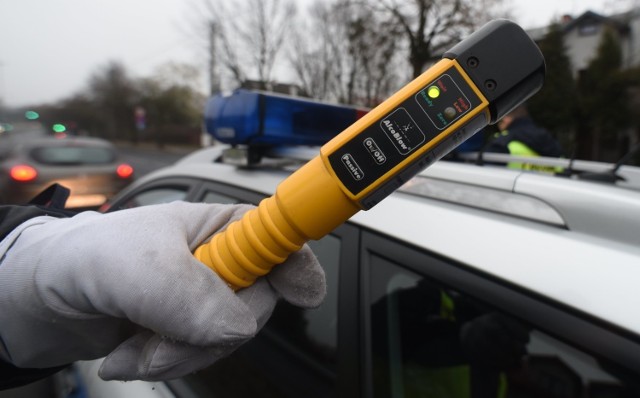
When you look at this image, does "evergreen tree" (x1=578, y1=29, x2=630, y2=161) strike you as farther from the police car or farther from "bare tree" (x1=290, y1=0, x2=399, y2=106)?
the police car

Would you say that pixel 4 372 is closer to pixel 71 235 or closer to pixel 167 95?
pixel 71 235

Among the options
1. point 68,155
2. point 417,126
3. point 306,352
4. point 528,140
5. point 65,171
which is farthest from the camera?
point 68,155

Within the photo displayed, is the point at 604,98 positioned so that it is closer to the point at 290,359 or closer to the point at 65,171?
the point at 65,171

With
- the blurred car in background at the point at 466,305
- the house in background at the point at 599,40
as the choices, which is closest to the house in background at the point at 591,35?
the house in background at the point at 599,40

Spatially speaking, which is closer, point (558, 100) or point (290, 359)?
point (290, 359)

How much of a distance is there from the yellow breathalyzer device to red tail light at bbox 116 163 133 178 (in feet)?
24.3

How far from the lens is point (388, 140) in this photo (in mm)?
613

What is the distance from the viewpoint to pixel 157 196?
2.59m

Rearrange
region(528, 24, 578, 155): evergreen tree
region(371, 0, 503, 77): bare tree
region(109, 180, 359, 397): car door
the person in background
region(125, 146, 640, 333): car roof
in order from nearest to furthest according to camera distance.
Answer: region(125, 146, 640, 333): car roof, region(109, 180, 359, 397): car door, the person in background, region(371, 0, 503, 77): bare tree, region(528, 24, 578, 155): evergreen tree

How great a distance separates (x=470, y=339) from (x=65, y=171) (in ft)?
23.6

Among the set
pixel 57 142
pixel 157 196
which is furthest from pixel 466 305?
pixel 57 142

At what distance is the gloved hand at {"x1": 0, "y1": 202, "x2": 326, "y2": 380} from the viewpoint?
0.71m

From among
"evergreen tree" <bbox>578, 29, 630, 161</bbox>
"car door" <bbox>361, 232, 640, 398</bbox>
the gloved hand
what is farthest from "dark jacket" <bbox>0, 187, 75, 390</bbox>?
"evergreen tree" <bbox>578, 29, 630, 161</bbox>

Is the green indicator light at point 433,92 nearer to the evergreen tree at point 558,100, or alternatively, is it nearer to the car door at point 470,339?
the car door at point 470,339
